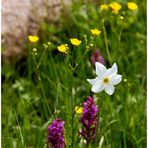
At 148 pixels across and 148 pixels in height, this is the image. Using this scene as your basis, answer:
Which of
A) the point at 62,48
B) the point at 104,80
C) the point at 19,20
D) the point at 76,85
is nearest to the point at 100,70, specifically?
the point at 104,80

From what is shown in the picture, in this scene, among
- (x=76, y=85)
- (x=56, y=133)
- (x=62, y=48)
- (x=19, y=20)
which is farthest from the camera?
(x=19, y=20)

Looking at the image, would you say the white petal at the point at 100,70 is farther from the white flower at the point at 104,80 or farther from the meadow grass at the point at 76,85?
the meadow grass at the point at 76,85

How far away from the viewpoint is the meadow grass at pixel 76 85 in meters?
2.66

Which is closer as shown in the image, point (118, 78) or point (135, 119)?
point (118, 78)

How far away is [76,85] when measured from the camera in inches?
138

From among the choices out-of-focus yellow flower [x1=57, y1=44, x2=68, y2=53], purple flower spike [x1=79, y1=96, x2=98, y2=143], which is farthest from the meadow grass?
purple flower spike [x1=79, y1=96, x2=98, y2=143]

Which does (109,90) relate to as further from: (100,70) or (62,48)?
(62,48)

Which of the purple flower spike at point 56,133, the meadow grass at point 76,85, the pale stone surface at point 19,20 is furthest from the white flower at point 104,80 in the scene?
the pale stone surface at point 19,20

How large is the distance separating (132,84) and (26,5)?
1029 millimetres

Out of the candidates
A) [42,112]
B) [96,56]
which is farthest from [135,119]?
[42,112]

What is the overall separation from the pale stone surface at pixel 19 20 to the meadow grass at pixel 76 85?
7cm

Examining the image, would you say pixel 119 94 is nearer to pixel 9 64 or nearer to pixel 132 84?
pixel 132 84

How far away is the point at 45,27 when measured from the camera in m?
4.01

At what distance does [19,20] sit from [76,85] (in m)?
0.68
